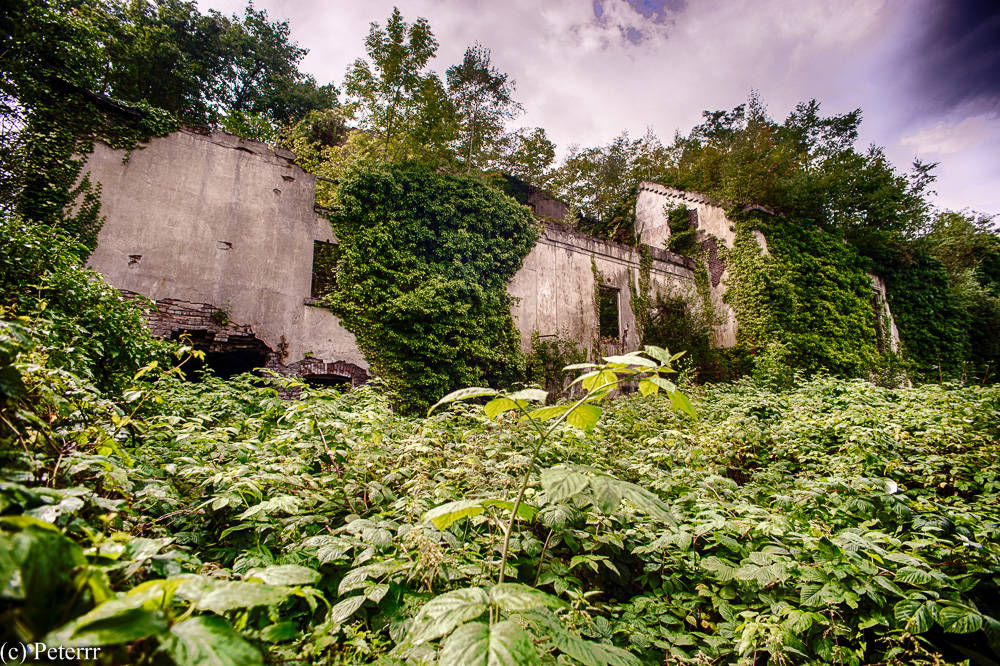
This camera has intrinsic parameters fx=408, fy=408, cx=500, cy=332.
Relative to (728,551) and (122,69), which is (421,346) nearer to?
(728,551)

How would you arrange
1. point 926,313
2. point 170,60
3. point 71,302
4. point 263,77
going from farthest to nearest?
1. point 263,77
2. point 170,60
3. point 926,313
4. point 71,302

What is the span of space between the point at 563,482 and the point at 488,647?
40 centimetres

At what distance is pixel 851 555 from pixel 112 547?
272 cm

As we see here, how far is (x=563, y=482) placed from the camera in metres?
1.09

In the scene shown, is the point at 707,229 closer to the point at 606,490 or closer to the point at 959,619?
the point at 959,619

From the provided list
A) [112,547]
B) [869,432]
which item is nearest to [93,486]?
[112,547]

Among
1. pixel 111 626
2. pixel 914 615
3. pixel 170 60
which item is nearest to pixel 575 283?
pixel 914 615

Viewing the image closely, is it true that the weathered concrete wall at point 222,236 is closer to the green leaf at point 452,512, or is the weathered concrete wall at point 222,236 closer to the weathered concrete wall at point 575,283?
the weathered concrete wall at point 575,283

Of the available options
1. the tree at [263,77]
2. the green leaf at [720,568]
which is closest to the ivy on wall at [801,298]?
the green leaf at [720,568]

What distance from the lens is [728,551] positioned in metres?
2.27

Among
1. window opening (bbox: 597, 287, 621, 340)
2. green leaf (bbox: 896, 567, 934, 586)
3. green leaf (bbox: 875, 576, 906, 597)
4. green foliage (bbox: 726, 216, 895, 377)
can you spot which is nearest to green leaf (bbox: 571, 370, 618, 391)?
green leaf (bbox: 875, 576, 906, 597)

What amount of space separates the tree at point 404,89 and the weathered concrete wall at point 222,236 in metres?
4.57

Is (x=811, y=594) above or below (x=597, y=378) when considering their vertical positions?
below

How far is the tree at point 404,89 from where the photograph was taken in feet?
40.2
